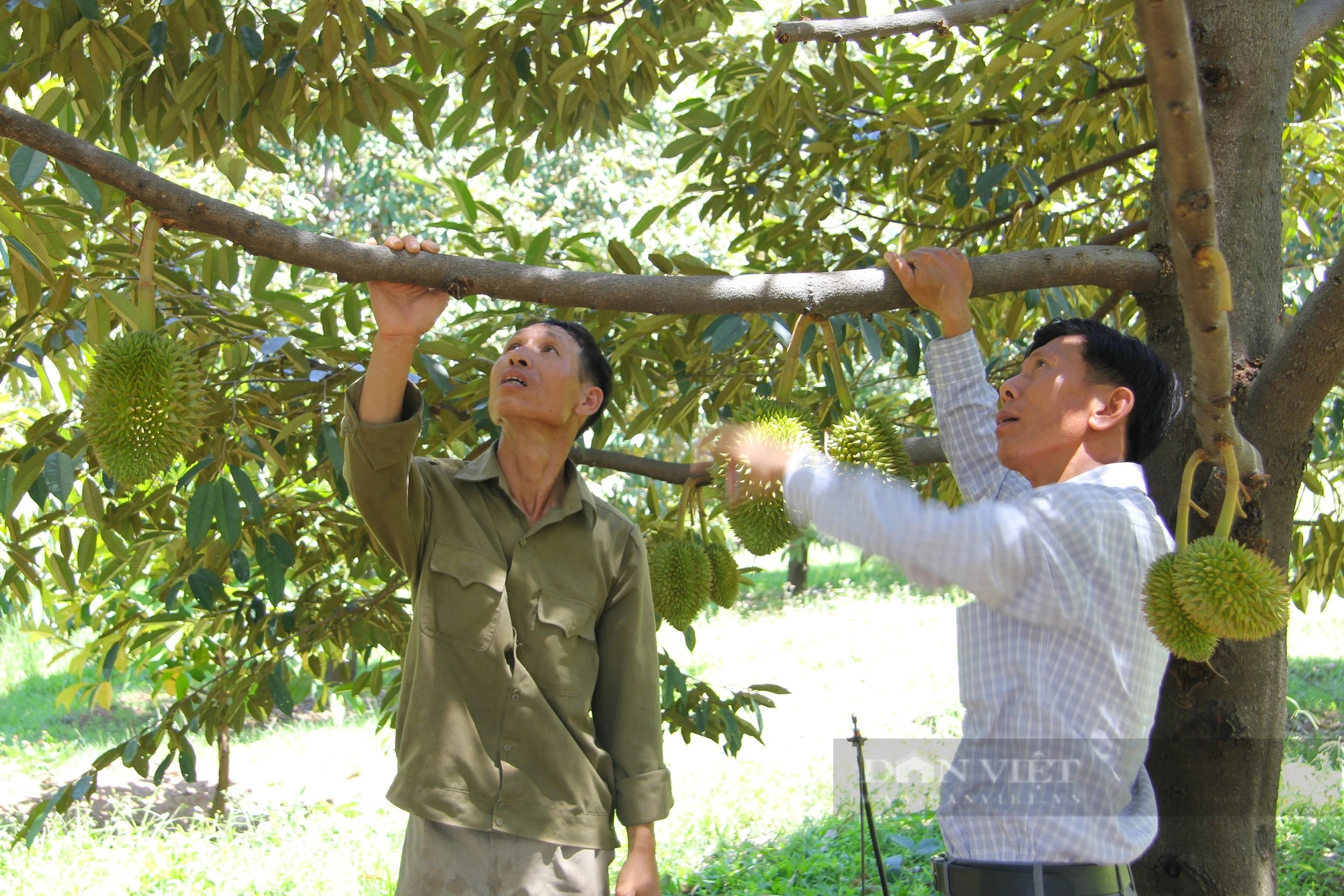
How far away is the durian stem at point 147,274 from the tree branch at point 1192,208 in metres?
1.03

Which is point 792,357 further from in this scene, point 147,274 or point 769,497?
point 147,274

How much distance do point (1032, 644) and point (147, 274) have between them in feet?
3.89

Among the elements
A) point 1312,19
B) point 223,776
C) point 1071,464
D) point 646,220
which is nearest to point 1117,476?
point 1071,464

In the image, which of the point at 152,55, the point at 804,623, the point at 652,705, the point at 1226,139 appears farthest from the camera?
the point at 804,623

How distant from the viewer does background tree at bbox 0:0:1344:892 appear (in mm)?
1754

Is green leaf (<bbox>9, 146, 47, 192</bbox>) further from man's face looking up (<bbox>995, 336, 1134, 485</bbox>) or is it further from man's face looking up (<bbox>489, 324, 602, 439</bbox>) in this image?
man's face looking up (<bbox>995, 336, 1134, 485</bbox>)

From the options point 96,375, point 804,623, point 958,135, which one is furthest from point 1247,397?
point 804,623

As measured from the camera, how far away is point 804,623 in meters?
9.84

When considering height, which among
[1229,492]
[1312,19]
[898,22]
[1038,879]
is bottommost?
[1038,879]

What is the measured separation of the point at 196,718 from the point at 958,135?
2.37m

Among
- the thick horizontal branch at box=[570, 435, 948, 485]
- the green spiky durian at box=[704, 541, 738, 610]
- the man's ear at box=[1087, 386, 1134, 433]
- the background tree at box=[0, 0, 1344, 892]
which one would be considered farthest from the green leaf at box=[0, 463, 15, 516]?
the man's ear at box=[1087, 386, 1134, 433]

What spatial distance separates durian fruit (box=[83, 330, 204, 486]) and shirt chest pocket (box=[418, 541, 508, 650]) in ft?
1.50

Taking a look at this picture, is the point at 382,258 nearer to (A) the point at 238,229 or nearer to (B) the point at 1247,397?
(A) the point at 238,229

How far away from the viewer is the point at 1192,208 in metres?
1.09
